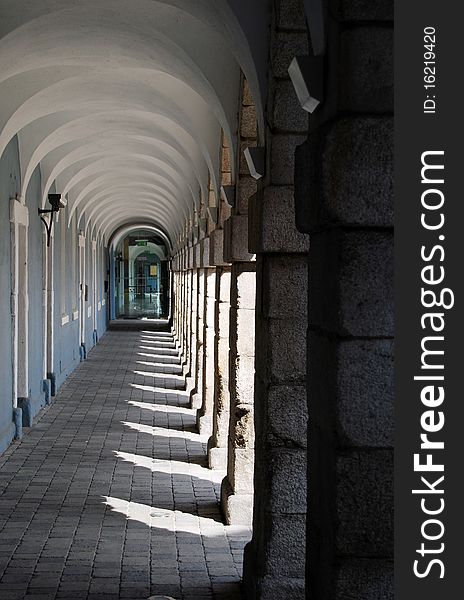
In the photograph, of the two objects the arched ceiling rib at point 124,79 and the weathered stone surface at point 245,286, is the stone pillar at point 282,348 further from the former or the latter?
the weathered stone surface at point 245,286

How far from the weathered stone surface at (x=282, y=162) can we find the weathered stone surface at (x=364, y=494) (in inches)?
90.2

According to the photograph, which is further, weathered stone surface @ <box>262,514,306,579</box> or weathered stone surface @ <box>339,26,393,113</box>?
weathered stone surface @ <box>262,514,306,579</box>

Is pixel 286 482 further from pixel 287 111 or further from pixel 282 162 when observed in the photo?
pixel 287 111

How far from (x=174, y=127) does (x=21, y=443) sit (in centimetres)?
440

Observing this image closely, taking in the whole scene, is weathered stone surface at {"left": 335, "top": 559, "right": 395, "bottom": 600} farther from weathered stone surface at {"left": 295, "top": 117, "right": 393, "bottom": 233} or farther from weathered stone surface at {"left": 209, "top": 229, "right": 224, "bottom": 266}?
weathered stone surface at {"left": 209, "top": 229, "right": 224, "bottom": 266}

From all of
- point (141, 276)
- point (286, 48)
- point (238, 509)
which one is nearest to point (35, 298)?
point (238, 509)

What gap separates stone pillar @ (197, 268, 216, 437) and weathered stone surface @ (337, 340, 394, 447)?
25.3 feet

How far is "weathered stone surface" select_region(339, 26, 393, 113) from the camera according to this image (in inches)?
123

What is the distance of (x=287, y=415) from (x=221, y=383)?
3.91m

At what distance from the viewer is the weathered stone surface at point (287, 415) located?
16.6 ft

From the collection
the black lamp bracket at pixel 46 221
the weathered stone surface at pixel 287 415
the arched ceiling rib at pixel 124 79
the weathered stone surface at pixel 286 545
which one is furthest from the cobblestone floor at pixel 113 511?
the arched ceiling rib at pixel 124 79

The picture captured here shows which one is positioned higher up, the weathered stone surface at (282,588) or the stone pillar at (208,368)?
the stone pillar at (208,368)

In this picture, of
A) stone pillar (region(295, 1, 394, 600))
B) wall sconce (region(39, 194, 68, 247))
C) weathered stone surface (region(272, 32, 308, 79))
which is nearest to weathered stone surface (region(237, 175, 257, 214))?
weathered stone surface (region(272, 32, 308, 79))

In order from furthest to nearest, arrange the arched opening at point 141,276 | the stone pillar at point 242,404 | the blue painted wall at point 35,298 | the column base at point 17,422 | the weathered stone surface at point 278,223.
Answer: the arched opening at point 141,276
the column base at point 17,422
the blue painted wall at point 35,298
the stone pillar at point 242,404
the weathered stone surface at point 278,223
